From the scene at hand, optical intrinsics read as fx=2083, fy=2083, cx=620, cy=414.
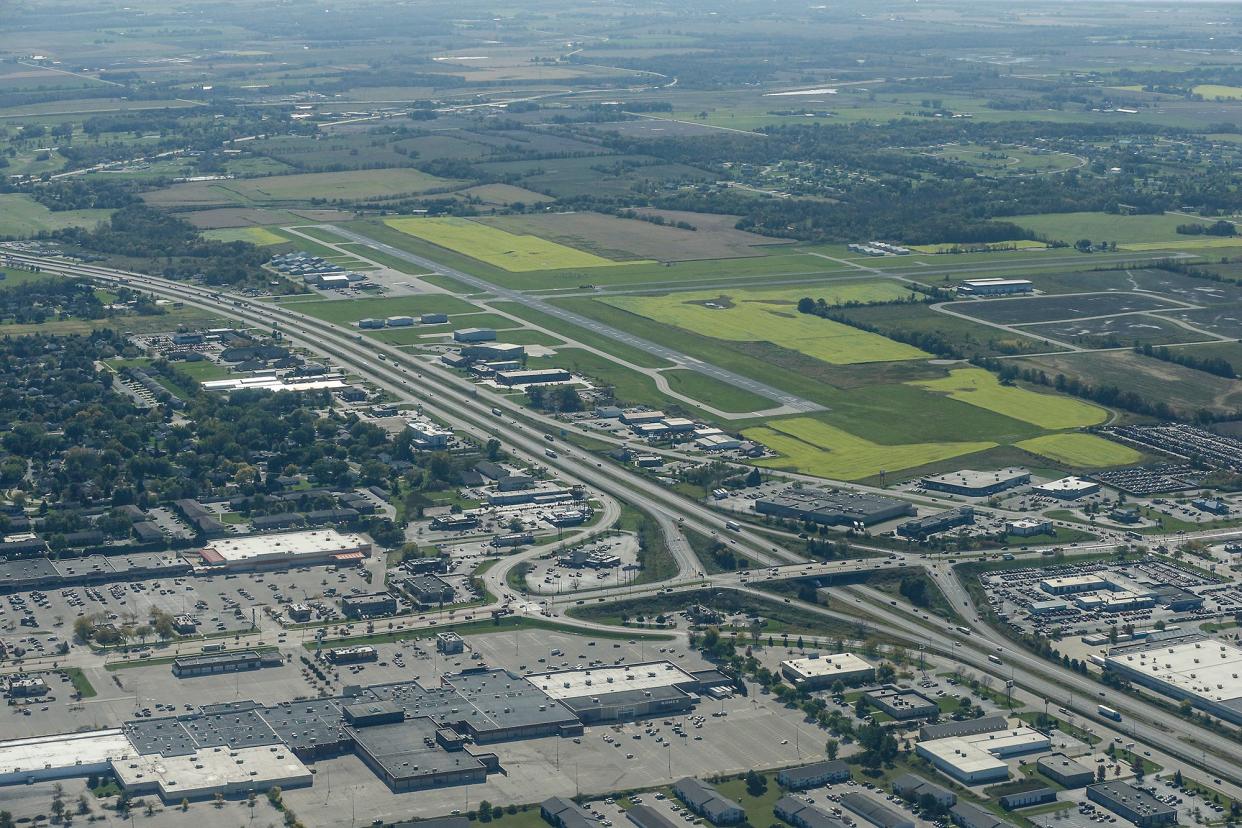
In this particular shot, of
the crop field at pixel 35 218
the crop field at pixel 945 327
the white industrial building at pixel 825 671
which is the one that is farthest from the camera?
the crop field at pixel 35 218

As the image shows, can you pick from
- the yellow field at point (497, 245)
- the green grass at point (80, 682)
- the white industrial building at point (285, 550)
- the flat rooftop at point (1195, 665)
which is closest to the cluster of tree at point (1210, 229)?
the yellow field at point (497, 245)

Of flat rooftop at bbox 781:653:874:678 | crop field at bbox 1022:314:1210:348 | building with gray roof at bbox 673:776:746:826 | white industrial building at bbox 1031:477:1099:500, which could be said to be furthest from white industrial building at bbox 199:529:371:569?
crop field at bbox 1022:314:1210:348

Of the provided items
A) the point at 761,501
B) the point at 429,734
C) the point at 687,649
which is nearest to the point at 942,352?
the point at 761,501

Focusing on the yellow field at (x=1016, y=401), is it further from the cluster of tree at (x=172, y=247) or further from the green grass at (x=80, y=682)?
the green grass at (x=80, y=682)

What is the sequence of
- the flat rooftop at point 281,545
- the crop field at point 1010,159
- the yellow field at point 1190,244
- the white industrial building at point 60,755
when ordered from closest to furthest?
the white industrial building at point 60,755
the flat rooftop at point 281,545
the yellow field at point 1190,244
the crop field at point 1010,159

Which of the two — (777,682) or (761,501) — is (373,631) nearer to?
(777,682)

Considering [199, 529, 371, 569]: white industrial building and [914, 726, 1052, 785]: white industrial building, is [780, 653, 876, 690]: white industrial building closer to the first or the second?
[914, 726, 1052, 785]: white industrial building
